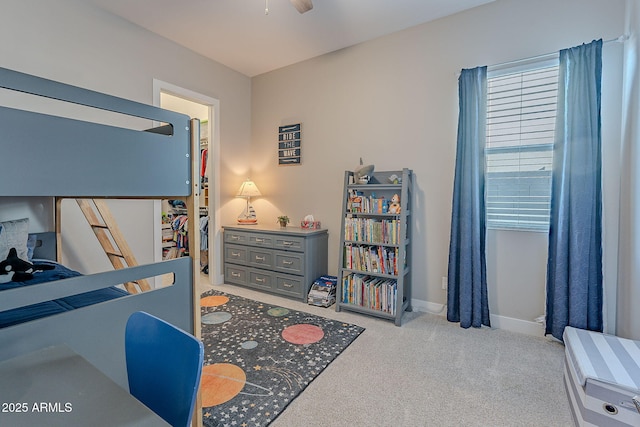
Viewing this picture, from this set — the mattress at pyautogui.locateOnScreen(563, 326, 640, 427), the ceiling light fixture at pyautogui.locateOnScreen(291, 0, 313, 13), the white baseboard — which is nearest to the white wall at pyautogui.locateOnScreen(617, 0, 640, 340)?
the mattress at pyautogui.locateOnScreen(563, 326, 640, 427)

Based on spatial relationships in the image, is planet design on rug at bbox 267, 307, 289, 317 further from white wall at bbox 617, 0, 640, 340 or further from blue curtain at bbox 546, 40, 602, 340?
Result: white wall at bbox 617, 0, 640, 340

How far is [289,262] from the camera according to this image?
3.31 metres

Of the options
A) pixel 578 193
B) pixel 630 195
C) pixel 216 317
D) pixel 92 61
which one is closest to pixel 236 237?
pixel 216 317

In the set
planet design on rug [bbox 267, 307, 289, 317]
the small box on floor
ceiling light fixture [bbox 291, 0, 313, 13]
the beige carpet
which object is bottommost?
the beige carpet

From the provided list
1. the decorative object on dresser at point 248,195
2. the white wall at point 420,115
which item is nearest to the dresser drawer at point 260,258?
the decorative object on dresser at point 248,195

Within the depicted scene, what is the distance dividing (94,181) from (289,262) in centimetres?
243

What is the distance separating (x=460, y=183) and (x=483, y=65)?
1075mm

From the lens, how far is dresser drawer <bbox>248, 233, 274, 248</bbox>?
342cm

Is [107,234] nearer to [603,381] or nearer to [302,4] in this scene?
[302,4]

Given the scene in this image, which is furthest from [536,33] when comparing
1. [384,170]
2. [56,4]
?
[56,4]

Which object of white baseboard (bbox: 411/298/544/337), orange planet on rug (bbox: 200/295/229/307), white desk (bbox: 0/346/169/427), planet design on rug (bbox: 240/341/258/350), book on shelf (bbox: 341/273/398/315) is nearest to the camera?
white desk (bbox: 0/346/169/427)

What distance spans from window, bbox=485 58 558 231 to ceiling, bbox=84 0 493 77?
803mm

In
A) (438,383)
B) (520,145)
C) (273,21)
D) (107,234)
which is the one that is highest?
(273,21)

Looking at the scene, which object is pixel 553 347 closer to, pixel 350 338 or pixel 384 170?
pixel 350 338
